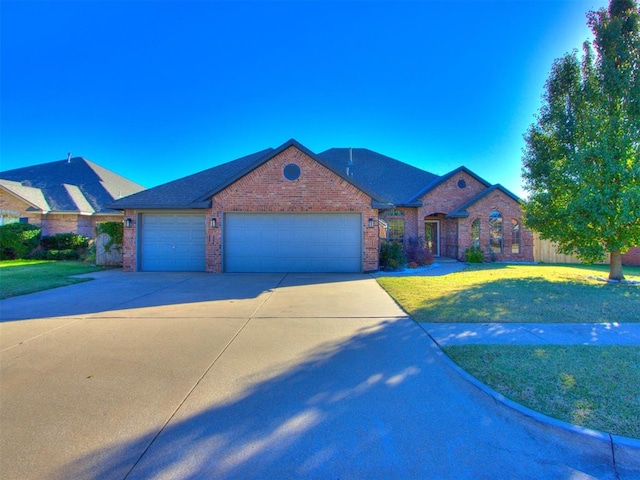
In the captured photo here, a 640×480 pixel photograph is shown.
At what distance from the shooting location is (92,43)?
40.5ft

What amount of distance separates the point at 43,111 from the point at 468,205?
82.1 ft

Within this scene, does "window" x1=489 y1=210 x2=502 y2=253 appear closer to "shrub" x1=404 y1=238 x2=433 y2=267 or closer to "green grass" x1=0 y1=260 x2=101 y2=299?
"shrub" x1=404 y1=238 x2=433 y2=267

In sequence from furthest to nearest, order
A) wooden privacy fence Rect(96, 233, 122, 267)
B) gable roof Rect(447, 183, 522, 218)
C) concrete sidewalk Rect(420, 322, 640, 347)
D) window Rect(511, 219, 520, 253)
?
window Rect(511, 219, 520, 253)
gable roof Rect(447, 183, 522, 218)
wooden privacy fence Rect(96, 233, 122, 267)
concrete sidewalk Rect(420, 322, 640, 347)

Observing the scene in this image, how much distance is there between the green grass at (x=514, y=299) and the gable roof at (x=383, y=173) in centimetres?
887

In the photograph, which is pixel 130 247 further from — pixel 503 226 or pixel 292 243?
pixel 503 226

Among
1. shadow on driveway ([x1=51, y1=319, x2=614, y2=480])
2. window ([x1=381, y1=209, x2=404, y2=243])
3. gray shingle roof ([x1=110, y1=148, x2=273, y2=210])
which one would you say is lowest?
A: shadow on driveway ([x1=51, y1=319, x2=614, y2=480])

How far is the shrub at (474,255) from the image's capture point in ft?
55.2

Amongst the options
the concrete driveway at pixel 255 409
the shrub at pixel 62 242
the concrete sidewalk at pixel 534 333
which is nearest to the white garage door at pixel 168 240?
the concrete driveway at pixel 255 409

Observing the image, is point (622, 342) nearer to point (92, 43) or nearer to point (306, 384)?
point (306, 384)

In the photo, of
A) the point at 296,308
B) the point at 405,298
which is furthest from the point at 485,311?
the point at 296,308

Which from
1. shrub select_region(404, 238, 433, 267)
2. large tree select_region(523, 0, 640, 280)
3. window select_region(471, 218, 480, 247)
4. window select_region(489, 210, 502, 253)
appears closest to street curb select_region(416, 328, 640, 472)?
large tree select_region(523, 0, 640, 280)

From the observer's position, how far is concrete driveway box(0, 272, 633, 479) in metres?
2.27

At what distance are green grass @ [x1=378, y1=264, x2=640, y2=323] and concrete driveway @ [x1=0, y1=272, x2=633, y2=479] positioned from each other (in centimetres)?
149

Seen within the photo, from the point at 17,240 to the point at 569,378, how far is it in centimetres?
2436
